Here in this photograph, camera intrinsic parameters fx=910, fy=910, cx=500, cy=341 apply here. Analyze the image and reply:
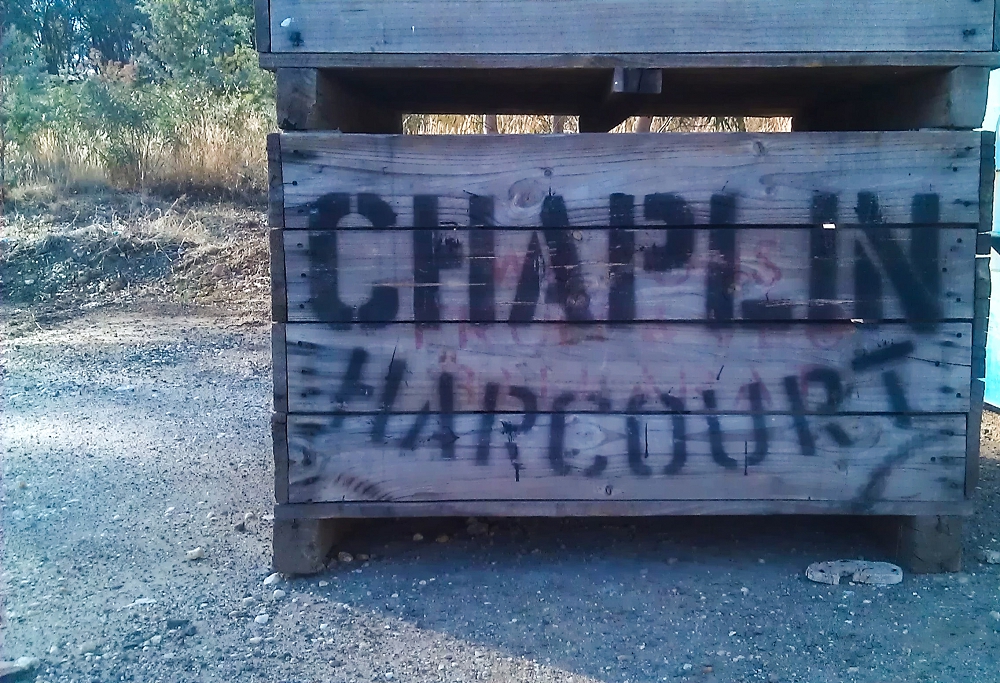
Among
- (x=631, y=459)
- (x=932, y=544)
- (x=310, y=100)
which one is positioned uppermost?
(x=310, y=100)

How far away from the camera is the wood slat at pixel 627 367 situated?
2.87 meters

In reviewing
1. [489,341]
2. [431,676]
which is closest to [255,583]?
[431,676]

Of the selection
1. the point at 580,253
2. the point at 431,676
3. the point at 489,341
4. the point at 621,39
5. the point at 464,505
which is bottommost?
the point at 431,676

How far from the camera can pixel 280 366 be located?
113 inches

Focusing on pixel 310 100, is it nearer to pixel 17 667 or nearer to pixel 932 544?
pixel 17 667

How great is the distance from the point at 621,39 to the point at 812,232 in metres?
0.84

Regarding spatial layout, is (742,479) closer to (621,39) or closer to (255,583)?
(621,39)

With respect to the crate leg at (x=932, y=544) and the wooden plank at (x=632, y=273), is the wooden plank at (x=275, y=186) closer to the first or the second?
the wooden plank at (x=632, y=273)

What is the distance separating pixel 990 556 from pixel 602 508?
1.40 meters

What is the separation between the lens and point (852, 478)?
A: 115 inches

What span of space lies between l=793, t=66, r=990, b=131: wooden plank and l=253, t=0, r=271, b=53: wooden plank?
2093mm

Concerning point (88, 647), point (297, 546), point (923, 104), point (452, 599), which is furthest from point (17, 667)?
point (923, 104)

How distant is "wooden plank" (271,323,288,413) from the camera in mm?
2857

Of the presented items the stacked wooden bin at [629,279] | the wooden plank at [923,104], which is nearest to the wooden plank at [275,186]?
the stacked wooden bin at [629,279]
